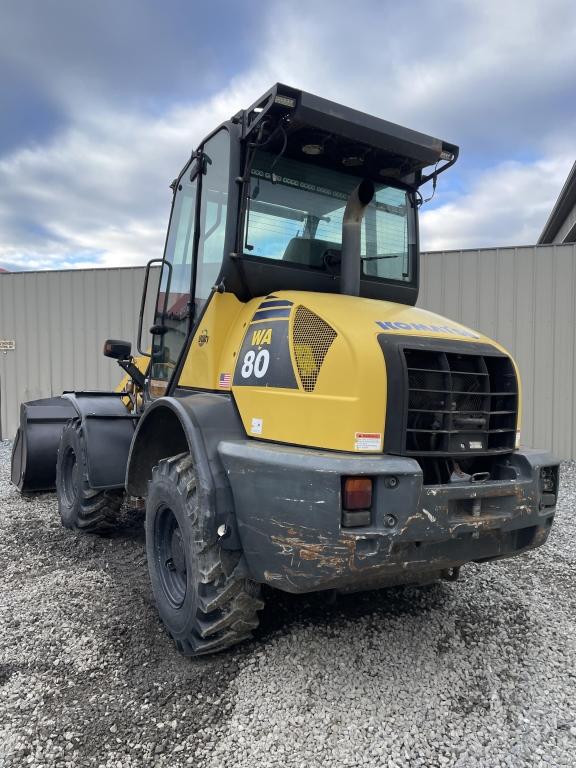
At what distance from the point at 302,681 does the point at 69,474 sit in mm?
3177

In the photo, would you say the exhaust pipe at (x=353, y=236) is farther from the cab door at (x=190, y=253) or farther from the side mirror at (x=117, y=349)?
the side mirror at (x=117, y=349)

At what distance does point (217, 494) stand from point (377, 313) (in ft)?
3.92

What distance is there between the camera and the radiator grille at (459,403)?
255cm

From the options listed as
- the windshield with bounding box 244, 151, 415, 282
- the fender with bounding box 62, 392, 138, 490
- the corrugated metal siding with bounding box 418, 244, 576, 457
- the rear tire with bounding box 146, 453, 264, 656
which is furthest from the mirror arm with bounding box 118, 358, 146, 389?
the corrugated metal siding with bounding box 418, 244, 576, 457

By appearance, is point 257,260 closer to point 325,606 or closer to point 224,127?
point 224,127

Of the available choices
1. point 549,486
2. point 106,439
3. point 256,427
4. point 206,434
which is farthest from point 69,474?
point 549,486

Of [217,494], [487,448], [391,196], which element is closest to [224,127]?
[391,196]

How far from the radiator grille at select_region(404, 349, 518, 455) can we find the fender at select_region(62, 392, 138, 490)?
2.51m

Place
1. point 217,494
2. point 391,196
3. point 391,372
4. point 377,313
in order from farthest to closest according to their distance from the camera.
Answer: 1. point 391,196
2. point 377,313
3. point 217,494
4. point 391,372

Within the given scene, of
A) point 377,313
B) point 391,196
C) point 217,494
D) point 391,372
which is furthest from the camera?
point 391,196

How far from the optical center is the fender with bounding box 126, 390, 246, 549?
2613 mm

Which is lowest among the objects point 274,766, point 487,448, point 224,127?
point 274,766

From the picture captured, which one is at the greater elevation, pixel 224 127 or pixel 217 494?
pixel 224 127

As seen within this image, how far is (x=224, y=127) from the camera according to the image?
130 inches
